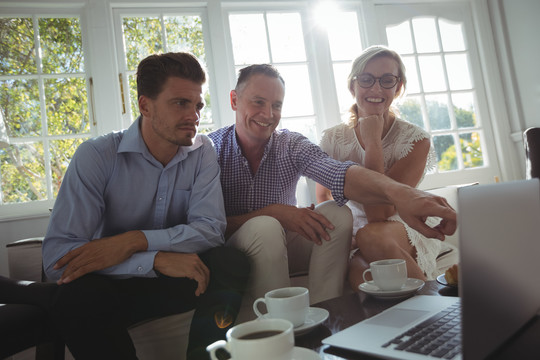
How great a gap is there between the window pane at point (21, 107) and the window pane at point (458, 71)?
316cm

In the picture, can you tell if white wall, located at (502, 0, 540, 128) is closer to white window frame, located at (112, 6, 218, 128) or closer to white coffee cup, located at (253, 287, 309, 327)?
white window frame, located at (112, 6, 218, 128)

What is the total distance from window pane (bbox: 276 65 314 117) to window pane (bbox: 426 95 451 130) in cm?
103

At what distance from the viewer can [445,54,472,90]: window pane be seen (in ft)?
10.6

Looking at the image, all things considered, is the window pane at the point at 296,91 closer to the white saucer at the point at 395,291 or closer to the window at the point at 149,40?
the window at the point at 149,40


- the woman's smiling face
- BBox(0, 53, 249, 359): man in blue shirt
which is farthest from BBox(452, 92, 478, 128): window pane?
BBox(0, 53, 249, 359): man in blue shirt

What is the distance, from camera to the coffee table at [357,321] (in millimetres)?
475

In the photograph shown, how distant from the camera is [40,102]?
8.27ft

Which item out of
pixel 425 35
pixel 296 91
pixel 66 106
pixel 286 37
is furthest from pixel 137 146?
pixel 425 35

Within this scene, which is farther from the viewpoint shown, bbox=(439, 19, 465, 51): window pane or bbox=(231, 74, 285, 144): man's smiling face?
bbox=(439, 19, 465, 51): window pane

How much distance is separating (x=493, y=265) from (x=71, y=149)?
8.72ft

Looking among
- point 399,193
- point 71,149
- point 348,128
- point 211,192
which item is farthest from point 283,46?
point 399,193

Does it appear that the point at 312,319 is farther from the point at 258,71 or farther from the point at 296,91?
the point at 296,91

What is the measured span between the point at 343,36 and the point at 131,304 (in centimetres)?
263

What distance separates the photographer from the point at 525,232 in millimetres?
460
